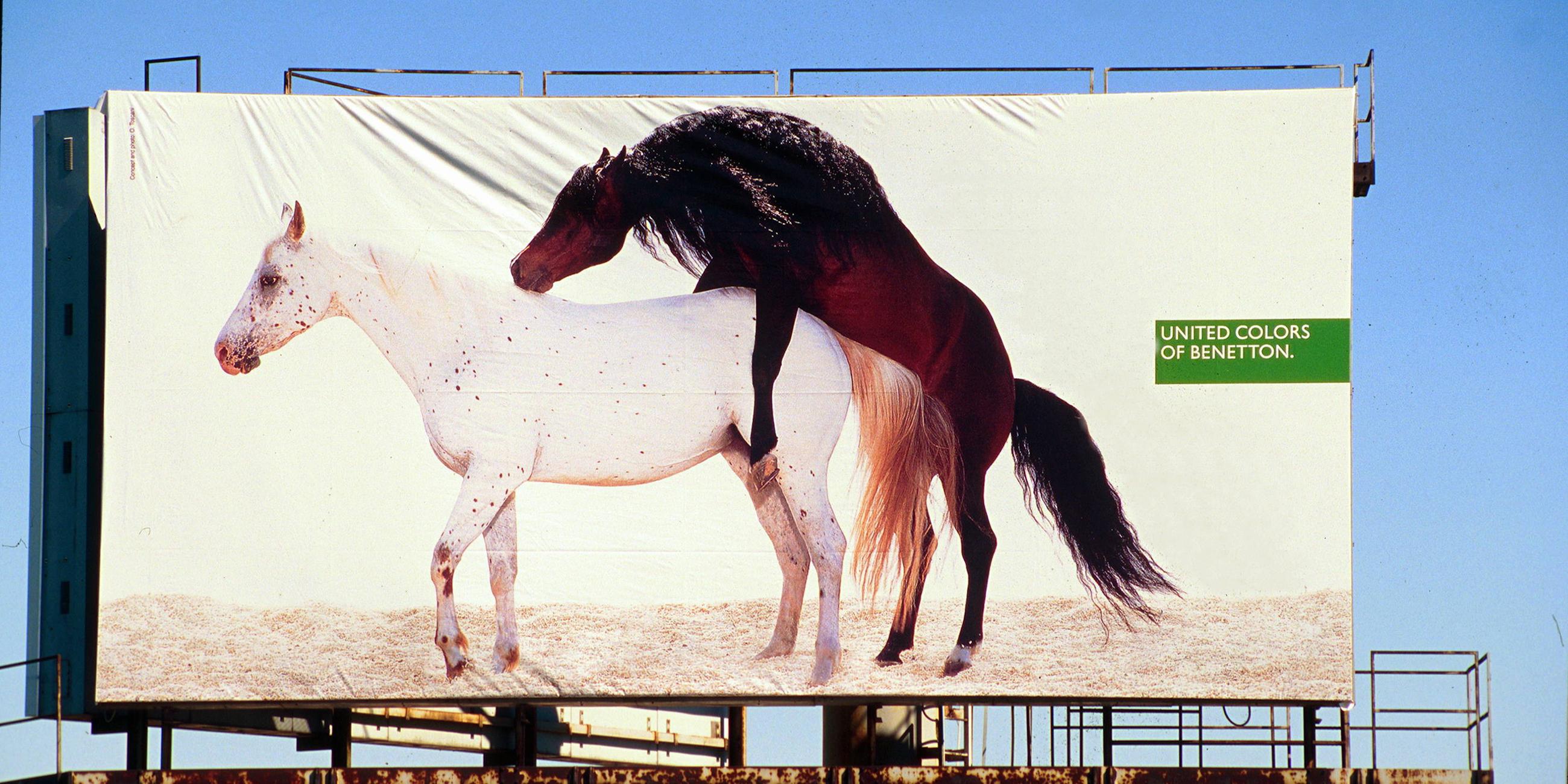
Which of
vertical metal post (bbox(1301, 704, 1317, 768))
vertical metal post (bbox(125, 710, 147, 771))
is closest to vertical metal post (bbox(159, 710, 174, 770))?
vertical metal post (bbox(125, 710, 147, 771))

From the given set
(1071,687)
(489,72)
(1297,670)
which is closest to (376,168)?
(489,72)

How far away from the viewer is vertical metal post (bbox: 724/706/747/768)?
17.9 m

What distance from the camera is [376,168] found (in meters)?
15.4

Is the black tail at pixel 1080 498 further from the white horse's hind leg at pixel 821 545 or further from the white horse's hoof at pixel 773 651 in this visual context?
the white horse's hoof at pixel 773 651

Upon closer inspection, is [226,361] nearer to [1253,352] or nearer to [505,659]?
[505,659]

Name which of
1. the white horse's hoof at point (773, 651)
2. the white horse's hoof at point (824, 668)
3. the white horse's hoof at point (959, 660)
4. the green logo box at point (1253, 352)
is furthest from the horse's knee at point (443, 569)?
the green logo box at point (1253, 352)

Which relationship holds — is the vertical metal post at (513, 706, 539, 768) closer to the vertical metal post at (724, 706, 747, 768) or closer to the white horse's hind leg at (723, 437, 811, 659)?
the white horse's hind leg at (723, 437, 811, 659)

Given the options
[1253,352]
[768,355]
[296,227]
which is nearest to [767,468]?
[768,355]

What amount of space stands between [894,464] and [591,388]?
2.59 meters

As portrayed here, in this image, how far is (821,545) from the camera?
1489 centimetres

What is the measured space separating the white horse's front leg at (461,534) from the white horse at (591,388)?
0.05 ft

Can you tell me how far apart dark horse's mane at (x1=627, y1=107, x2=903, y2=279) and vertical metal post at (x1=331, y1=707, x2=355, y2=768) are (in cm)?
500

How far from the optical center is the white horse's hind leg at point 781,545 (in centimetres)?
1480

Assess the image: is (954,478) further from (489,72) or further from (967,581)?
(489,72)
